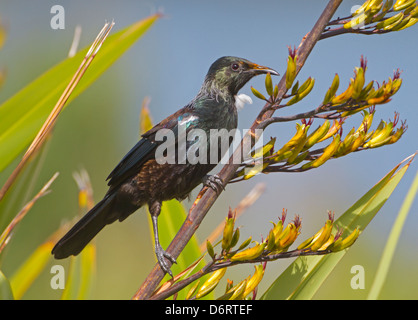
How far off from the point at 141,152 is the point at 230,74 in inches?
17.5

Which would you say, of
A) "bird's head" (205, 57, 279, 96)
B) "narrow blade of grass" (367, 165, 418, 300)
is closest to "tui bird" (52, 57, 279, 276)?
"bird's head" (205, 57, 279, 96)

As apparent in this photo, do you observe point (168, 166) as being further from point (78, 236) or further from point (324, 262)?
point (324, 262)

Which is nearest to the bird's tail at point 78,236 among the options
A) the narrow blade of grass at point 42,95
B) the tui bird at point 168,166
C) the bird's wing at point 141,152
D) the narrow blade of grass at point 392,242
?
the tui bird at point 168,166

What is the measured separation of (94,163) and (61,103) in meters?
3.56

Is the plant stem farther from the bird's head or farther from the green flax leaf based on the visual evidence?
the bird's head

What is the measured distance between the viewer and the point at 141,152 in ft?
6.62

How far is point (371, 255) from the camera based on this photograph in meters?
4.02

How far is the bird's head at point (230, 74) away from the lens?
2096 millimetres

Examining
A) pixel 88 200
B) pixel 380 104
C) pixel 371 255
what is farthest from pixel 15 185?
pixel 371 255

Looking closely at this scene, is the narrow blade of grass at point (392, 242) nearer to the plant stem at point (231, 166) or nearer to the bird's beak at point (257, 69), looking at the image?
the plant stem at point (231, 166)

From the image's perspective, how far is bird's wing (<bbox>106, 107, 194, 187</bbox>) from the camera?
2.00 metres

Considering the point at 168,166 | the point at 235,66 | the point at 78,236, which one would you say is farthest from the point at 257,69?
the point at 78,236

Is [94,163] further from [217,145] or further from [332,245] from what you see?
[332,245]

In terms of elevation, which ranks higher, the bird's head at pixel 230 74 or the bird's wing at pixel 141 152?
the bird's head at pixel 230 74
